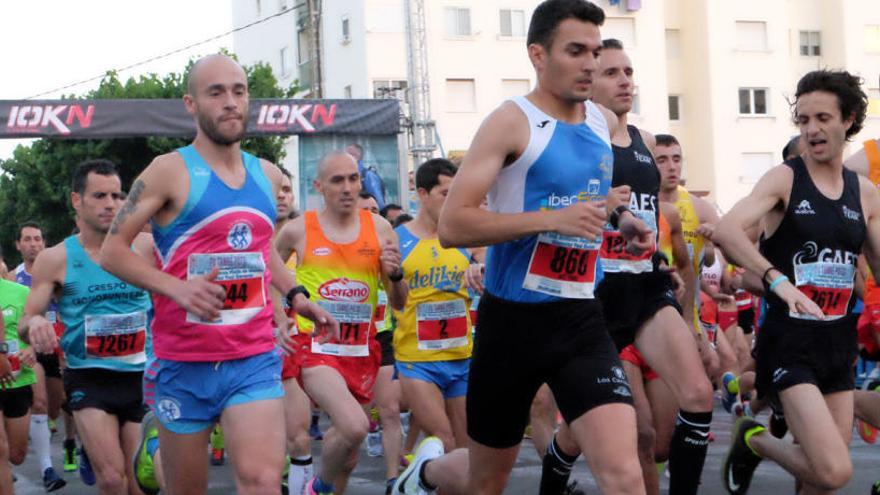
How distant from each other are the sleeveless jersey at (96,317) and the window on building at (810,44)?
163 ft

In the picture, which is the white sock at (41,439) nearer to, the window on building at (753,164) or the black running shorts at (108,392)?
the black running shorts at (108,392)

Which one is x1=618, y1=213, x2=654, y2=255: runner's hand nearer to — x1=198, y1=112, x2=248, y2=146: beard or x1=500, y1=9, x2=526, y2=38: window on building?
x1=198, y1=112, x2=248, y2=146: beard

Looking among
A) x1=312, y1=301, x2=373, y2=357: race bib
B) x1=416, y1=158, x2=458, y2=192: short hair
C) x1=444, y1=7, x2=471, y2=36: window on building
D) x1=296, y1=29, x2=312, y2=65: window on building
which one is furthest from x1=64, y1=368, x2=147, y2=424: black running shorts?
x1=296, y1=29, x2=312, y2=65: window on building

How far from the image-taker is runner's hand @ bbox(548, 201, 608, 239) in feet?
17.0

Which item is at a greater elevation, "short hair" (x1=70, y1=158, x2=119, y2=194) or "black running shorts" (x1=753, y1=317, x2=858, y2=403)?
"short hair" (x1=70, y1=158, x2=119, y2=194)

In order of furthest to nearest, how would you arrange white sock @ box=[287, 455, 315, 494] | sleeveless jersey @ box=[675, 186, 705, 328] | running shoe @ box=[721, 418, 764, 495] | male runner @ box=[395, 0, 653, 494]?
sleeveless jersey @ box=[675, 186, 705, 328]
white sock @ box=[287, 455, 315, 494]
running shoe @ box=[721, 418, 764, 495]
male runner @ box=[395, 0, 653, 494]

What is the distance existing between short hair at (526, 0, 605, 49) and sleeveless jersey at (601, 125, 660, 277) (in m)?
1.96

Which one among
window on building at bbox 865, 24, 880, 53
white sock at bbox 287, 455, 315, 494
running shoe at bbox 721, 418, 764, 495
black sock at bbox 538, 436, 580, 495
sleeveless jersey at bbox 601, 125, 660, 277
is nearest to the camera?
black sock at bbox 538, 436, 580, 495

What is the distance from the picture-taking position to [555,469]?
278 inches

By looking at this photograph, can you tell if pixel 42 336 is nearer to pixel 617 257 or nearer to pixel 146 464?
pixel 146 464

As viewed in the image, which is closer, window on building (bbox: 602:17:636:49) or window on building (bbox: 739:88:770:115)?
window on building (bbox: 602:17:636:49)

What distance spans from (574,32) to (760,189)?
1909 mm

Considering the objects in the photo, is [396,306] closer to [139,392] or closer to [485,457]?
[139,392]

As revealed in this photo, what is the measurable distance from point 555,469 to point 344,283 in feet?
7.94
